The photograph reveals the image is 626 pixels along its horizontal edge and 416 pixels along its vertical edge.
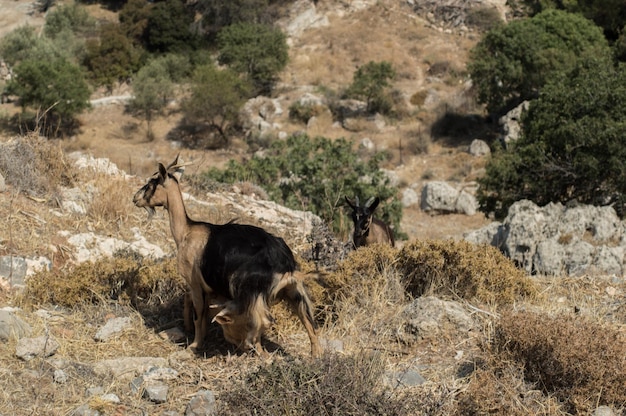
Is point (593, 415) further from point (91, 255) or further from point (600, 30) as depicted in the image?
point (600, 30)

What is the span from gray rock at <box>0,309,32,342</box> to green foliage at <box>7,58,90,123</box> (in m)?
27.6

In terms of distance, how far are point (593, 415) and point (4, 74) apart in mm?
42464

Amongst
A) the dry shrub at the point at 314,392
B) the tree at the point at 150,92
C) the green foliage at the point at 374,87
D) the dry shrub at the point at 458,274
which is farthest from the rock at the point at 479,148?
the dry shrub at the point at 314,392

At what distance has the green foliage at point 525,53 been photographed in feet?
99.7

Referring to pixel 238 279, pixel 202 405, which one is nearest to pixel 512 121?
pixel 238 279

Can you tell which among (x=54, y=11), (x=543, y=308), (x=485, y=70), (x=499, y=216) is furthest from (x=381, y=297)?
(x=54, y=11)

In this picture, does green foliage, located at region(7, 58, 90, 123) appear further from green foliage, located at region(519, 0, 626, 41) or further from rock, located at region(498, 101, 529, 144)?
green foliage, located at region(519, 0, 626, 41)

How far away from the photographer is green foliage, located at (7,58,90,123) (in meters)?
32.0

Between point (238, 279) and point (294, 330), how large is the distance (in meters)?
1.32

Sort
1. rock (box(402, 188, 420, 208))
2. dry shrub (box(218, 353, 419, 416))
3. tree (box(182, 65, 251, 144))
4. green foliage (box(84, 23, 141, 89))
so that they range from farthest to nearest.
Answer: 1. green foliage (box(84, 23, 141, 89))
2. tree (box(182, 65, 251, 144))
3. rock (box(402, 188, 420, 208))
4. dry shrub (box(218, 353, 419, 416))

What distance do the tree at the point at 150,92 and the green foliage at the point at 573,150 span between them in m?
20.9

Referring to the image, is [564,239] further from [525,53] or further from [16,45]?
[16,45]

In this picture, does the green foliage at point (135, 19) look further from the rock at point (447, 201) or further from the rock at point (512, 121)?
the rock at point (447, 201)

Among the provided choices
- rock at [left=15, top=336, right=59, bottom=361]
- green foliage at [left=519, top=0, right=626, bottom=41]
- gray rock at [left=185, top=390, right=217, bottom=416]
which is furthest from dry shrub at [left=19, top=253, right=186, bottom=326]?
green foliage at [left=519, top=0, right=626, bottom=41]
